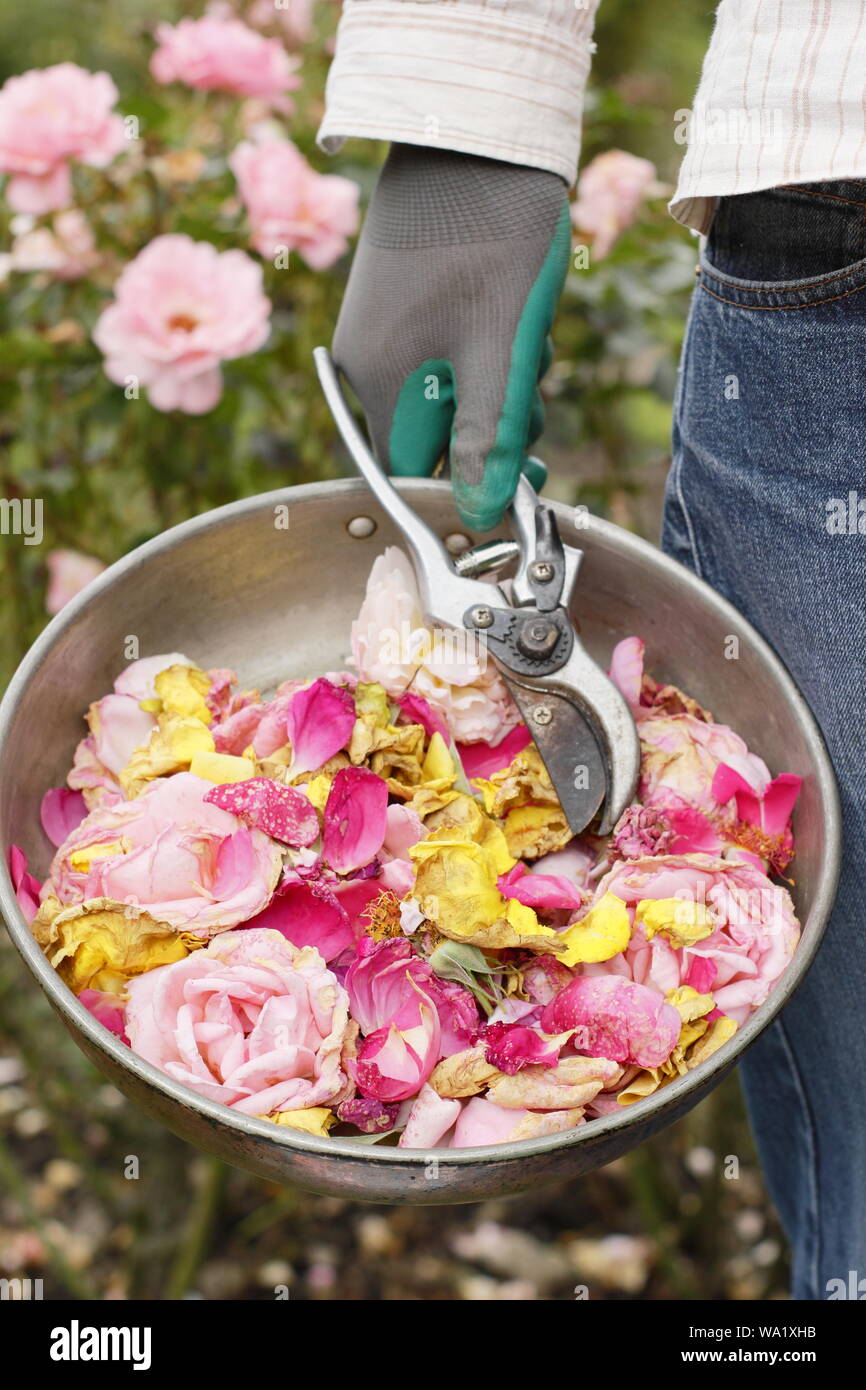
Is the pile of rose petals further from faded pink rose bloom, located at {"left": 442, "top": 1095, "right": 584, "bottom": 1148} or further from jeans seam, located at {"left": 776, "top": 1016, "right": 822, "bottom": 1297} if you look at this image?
jeans seam, located at {"left": 776, "top": 1016, "right": 822, "bottom": 1297}

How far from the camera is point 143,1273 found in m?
1.67

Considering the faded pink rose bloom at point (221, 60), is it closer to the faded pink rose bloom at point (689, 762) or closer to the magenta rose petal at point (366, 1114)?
the faded pink rose bloom at point (689, 762)

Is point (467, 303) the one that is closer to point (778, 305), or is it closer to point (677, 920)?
point (778, 305)

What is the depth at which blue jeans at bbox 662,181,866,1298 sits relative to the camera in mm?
826

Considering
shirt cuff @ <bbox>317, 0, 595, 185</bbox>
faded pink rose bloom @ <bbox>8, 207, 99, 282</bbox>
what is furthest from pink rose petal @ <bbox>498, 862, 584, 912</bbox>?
faded pink rose bloom @ <bbox>8, 207, 99, 282</bbox>

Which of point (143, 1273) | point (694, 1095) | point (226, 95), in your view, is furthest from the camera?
point (143, 1273)

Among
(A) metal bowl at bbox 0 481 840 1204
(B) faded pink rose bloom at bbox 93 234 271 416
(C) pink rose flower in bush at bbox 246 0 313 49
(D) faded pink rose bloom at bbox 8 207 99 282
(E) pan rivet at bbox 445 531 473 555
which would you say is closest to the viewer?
(A) metal bowl at bbox 0 481 840 1204

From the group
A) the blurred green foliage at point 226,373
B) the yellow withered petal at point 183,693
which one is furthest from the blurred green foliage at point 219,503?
the yellow withered petal at point 183,693

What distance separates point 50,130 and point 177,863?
3.21 ft

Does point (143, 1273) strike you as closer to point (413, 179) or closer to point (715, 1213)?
point (715, 1213)

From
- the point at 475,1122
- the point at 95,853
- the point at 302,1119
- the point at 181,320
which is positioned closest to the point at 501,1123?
the point at 475,1122

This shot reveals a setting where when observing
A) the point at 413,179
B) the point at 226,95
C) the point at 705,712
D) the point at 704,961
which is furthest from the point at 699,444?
the point at 226,95

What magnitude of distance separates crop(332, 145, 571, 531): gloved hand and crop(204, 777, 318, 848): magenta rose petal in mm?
291

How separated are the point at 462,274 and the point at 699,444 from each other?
0.80 ft
